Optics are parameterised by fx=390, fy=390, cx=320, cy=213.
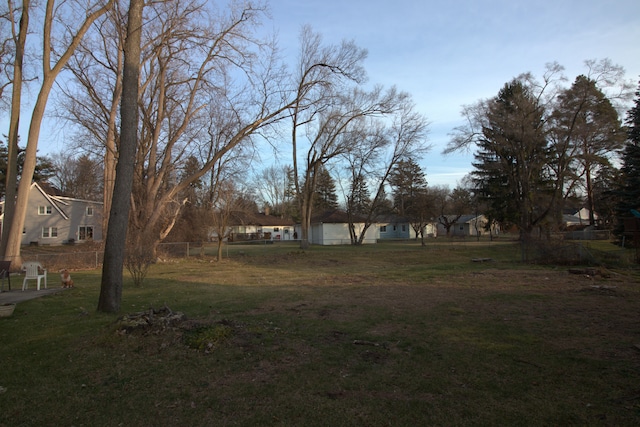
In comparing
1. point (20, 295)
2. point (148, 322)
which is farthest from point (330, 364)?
point (20, 295)

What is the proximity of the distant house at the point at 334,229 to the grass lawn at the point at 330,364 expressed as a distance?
38.8 m

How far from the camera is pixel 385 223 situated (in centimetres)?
5850

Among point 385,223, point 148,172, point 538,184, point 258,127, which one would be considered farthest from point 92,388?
point 385,223

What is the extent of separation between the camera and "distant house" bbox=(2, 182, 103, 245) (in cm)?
4038

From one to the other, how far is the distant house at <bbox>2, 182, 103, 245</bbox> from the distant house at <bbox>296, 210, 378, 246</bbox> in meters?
24.2

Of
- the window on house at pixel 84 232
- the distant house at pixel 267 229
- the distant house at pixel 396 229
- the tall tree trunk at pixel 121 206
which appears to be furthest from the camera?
the distant house at pixel 267 229

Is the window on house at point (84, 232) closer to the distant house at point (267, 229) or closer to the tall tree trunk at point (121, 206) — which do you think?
the distant house at point (267, 229)

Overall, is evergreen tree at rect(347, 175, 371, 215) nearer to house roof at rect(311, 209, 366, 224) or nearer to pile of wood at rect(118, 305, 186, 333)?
house roof at rect(311, 209, 366, 224)

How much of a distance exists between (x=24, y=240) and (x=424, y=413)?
47.7 meters

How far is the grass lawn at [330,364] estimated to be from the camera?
3.58m

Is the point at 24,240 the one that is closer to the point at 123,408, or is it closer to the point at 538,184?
the point at 123,408

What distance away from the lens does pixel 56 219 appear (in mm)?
41812

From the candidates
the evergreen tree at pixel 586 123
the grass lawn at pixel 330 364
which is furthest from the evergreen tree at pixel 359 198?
the grass lawn at pixel 330 364

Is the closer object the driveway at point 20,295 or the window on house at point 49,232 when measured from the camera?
the driveway at point 20,295
